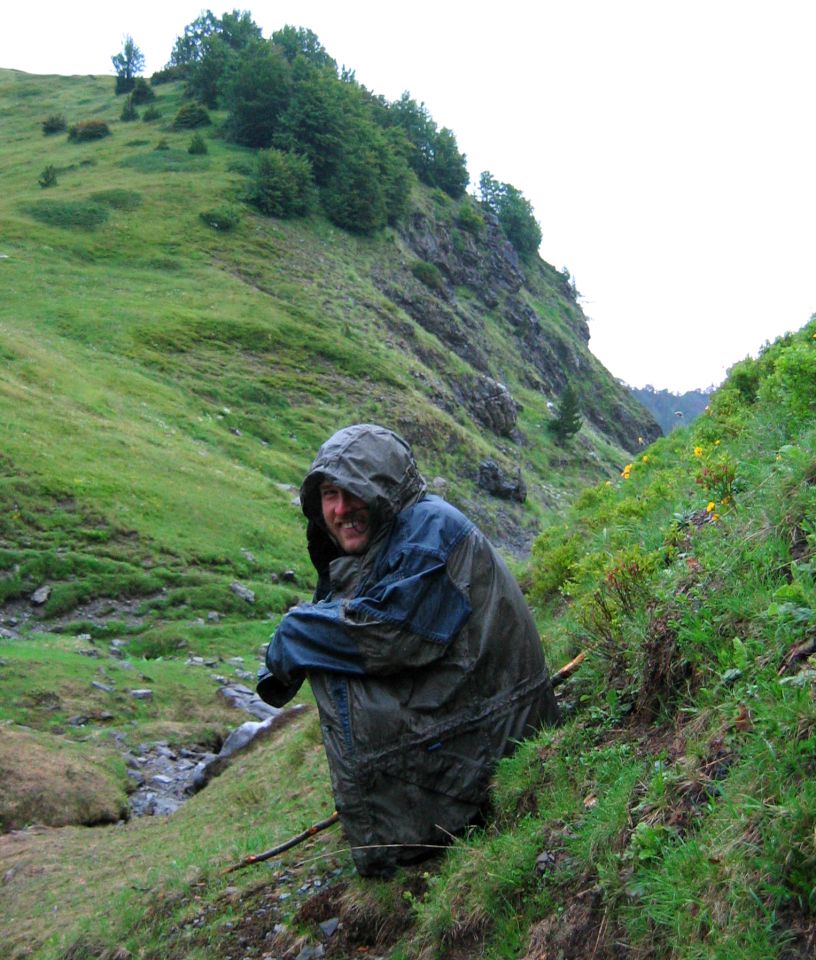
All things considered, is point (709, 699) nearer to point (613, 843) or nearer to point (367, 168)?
point (613, 843)

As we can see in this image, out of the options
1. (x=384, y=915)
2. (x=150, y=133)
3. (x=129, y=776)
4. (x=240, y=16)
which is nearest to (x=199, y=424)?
(x=129, y=776)

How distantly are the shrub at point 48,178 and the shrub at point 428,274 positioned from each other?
2830 cm

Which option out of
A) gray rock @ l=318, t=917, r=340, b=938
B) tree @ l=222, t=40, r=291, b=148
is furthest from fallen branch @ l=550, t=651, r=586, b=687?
tree @ l=222, t=40, r=291, b=148

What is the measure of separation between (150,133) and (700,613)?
3629 inches

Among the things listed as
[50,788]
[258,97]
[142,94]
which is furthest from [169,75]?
[50,788]

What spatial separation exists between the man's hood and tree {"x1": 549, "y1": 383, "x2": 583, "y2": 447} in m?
68.6

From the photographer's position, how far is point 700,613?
15.7 ft

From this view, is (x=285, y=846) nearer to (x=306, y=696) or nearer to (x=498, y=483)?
(x=306, y=696)

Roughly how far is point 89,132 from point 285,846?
9556 centimetres

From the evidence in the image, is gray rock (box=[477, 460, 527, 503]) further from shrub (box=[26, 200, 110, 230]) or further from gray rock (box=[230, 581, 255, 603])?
shrub (box=[26, 200, 110, 230])

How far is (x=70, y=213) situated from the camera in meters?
62.6

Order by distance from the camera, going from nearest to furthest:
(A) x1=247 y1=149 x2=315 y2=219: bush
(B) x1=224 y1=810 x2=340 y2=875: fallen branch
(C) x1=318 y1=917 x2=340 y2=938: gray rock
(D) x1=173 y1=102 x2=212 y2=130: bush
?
1. (C) x1=318 y1=917 x2=340 y2=938: gray rock
2. (B) x1=224 y1=810 x2=340 y2=875: fallen branch
3. (A) x1=247 y1=149 x2=315 y2=219: bush
4. (D) x1=173 y1=102 x2=212 y2=130: bush

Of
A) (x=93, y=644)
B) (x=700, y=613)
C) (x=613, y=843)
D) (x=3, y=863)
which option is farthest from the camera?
(x=93, y=644)

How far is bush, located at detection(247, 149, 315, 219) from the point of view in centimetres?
6856
